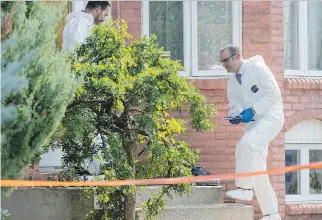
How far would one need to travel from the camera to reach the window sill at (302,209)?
47.3ft

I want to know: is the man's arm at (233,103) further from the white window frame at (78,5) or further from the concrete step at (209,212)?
the white window frame at (78,5)

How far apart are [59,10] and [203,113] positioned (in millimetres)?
2889

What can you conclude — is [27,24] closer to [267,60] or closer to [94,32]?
[94,32]

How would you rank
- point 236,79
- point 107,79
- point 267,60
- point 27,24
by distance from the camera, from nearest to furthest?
point 27,24 → point 107,79 → point 236,79 → point 267,60

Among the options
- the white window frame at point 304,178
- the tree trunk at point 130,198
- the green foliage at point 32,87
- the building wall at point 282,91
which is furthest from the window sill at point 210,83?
the green foliage at point 32,87

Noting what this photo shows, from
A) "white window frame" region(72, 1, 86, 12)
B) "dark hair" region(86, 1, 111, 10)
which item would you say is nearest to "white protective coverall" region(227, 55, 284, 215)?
"dark hair" region(86, 1, 111, 10)

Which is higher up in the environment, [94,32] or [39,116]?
[94,32]

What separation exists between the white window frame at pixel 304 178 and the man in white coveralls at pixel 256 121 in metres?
2.24

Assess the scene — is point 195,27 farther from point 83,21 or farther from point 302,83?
point 83,21

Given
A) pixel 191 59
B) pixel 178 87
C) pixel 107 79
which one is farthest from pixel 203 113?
pixel 191 59

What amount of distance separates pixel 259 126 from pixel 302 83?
2.26m

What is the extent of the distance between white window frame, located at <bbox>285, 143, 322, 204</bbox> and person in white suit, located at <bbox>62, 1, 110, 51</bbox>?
3.22 m

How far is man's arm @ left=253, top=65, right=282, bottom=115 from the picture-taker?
40.7 ft

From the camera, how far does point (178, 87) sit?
448 inches
